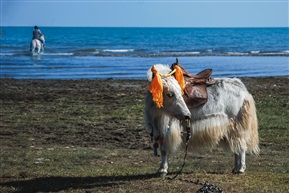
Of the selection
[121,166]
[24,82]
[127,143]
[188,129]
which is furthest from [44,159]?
[24,82]

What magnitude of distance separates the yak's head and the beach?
0.83 meters

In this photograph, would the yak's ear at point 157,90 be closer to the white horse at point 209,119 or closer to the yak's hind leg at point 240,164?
the white horse at point 209,119

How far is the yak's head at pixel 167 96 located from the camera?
Answer: 7.65 meters

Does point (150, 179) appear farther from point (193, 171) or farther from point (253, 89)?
point (253, 89)

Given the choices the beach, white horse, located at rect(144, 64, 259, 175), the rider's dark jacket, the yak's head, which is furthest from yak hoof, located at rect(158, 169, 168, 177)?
the rider's dark jacket

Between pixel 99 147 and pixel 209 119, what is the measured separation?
3232 mm

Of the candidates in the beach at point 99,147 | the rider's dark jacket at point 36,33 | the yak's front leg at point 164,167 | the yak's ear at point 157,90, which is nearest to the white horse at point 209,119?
the yak's front leg at point 164,167

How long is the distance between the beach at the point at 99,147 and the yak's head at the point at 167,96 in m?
0.83

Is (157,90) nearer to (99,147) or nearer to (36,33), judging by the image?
(99,147)

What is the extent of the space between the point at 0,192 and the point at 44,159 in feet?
7.13

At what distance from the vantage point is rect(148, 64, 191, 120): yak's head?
7652mm

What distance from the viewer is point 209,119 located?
26.8ft

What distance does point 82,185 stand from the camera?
765cm

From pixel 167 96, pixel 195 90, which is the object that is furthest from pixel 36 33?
pixel 167 96
